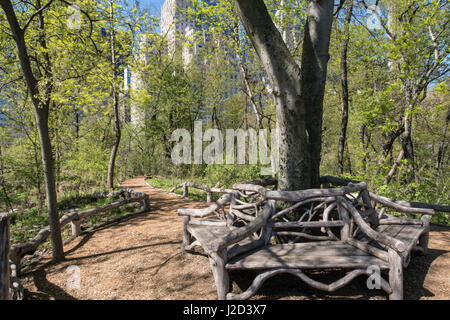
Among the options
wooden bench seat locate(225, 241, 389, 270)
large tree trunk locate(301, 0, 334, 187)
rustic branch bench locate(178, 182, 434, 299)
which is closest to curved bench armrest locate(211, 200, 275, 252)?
rustic branch bench locate(178, 182, 434, 299)

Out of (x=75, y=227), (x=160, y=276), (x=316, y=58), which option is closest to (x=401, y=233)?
(x=316, y=58)

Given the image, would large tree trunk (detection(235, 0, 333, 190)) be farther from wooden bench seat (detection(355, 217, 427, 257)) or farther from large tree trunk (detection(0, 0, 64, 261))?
large tree trunk (detection(0, 0, 64, 261))

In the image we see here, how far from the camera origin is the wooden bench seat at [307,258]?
2404 millimetres

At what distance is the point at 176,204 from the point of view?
8.14 m

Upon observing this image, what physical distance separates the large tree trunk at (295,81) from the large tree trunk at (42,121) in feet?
10.2

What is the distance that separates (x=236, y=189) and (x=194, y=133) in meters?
17.7

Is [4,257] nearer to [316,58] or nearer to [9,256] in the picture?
[9,256]

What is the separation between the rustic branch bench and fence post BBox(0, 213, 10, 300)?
5.60 ft

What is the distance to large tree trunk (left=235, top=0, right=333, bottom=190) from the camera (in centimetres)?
320

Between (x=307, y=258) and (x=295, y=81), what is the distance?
227 cm

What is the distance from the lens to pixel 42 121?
12.5 feet

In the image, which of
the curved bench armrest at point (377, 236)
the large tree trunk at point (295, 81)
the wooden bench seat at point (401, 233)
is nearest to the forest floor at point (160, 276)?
the wooden bench seat at point (401, 233)

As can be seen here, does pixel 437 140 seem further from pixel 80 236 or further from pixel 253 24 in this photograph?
pixel 80 236
